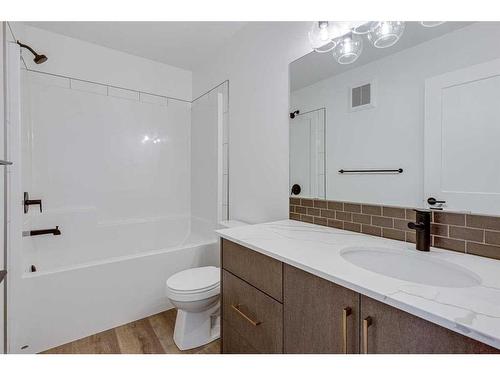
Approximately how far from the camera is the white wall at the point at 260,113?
1.62 meters

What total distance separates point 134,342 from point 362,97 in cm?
201

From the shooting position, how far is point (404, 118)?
42.5 inches

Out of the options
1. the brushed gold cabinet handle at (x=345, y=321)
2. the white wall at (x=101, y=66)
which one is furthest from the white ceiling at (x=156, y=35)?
the brushed gold cabinet handle at (x=345, y=321)

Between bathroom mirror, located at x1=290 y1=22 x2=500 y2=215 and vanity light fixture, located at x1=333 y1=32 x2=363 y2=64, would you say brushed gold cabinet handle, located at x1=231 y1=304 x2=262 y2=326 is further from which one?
vanity light fixture, located at x1=333 y1=32 x2=363 y2=64

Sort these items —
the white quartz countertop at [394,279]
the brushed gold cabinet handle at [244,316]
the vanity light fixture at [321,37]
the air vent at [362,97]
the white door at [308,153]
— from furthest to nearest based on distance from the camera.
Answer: the white door at [308,153] → the vanity light fixture at [321,37] → the air vent at [362,97] → the brushed gold cabinet handle at [244,316] → the white quartz countertop at [394,279]

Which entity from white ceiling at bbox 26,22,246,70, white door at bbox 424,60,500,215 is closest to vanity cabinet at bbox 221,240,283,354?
white door at bbox 424,60,500,215

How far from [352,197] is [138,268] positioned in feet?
5.17

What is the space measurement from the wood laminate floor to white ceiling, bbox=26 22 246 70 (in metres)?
2.26

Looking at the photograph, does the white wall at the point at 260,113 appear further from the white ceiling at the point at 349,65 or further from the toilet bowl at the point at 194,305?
the toilet bowl at the point at 194,305

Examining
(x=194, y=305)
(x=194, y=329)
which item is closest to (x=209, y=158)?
(x=194, y=305)

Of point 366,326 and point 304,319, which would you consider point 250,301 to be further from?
point 366,326

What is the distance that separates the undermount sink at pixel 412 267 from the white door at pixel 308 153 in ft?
1.57
